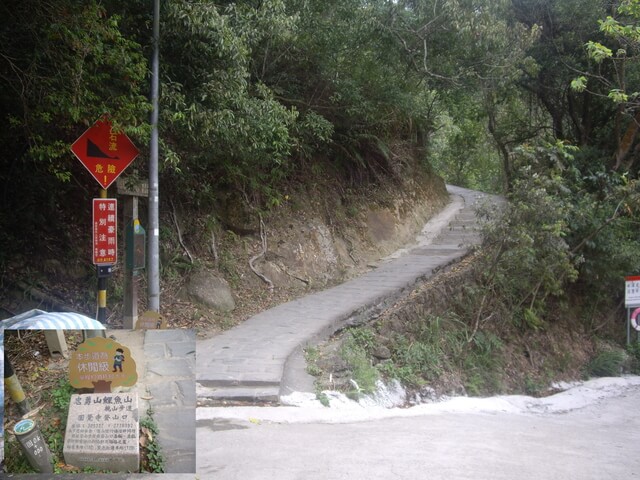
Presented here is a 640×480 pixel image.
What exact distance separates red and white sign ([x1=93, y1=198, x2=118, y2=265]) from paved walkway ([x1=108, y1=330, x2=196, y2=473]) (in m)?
3.58

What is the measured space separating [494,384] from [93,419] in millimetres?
9226

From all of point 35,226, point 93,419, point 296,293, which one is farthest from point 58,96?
point 296,293

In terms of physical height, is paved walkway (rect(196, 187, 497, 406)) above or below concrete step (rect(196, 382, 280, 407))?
above

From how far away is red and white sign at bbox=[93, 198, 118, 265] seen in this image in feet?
19.3

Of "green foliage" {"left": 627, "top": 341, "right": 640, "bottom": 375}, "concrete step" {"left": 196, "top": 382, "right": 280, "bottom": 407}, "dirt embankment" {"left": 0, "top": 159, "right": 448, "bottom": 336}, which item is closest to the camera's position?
"concrete step" {"left": 196, "top": 382, "right": 280, "bottom": 407}

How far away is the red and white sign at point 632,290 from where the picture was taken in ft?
42.7

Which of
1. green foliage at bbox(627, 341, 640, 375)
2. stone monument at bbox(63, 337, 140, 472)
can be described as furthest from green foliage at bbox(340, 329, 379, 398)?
green foliage at bbox(627, 341, 640, 375)

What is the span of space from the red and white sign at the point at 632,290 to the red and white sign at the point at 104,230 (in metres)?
12.2

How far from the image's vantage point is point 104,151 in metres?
5.99

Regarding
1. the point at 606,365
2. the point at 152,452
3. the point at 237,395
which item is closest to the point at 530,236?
the point at 606,365

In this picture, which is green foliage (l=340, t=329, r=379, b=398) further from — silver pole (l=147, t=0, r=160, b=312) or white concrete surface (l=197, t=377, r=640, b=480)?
silver pole (l=147, t=0, r=160, b=312)

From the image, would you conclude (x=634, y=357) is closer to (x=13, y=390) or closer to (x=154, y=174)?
(x=154, y=174)

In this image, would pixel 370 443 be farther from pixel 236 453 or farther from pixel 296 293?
pixel 296 293

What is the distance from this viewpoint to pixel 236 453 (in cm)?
409
